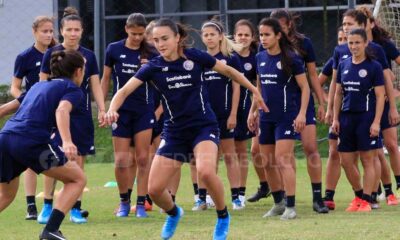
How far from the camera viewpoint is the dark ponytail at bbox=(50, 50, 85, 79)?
27.9 feet

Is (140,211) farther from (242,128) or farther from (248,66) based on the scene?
(248,66)

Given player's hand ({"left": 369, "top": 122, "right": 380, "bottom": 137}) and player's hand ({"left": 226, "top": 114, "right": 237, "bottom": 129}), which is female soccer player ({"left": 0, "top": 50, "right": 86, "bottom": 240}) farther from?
player's hand ({"left": 369, "top": 122, "right": 380, "bottom": 137})

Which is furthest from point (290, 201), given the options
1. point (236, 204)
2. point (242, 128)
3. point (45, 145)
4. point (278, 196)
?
point (45, 145)

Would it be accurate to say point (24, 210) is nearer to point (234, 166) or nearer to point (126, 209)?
point (126, 209)

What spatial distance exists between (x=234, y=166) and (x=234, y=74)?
2671 mm

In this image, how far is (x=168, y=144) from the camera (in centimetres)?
867

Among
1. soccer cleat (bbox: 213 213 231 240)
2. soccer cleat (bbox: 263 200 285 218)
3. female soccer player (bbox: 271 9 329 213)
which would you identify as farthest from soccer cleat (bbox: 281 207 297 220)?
soccer cleat (bbox: 213 213 231 240)

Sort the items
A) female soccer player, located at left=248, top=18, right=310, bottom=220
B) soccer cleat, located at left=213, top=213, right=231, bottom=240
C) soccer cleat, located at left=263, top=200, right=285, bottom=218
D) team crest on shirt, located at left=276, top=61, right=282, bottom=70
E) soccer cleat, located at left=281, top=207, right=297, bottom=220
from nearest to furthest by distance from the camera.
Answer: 1. soccer cleat, located at left=213, top=213, right=231, bottom=240
2. soccer cleat, located at left=281, top=207, right=297, bottom=220
3. female soccer player, located at left=248, top=18, right=310, bottom=220
4. team crest on shirt, located at left=276, top=61, right=282, bottom=70
5. soccer cleat, located at left=263, top=200, right=285, bottom=218

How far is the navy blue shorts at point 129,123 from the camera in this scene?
35.2 ft

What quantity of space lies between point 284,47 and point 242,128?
5.69 ft

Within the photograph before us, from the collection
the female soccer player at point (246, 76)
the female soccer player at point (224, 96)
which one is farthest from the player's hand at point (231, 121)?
the female soccer player at point (246, 76)

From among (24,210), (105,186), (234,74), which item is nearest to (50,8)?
(105,186)

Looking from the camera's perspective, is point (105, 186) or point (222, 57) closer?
point (222, 57)

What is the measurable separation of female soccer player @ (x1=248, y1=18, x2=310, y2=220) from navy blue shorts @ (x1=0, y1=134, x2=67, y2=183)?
2728mm
